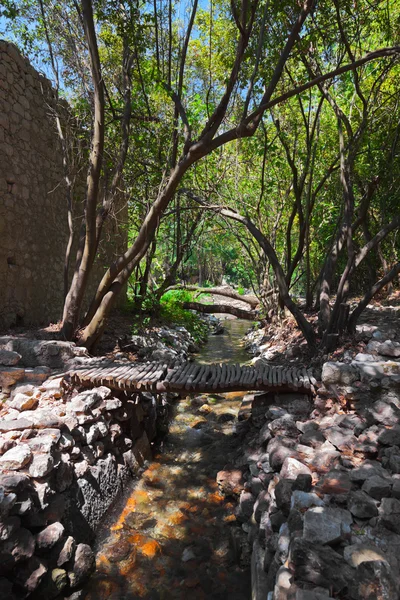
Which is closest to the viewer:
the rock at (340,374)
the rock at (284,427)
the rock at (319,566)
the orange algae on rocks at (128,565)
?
the rock at (319,566)

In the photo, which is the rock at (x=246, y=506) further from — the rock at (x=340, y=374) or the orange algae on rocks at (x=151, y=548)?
the rock at (x=340, y=374)

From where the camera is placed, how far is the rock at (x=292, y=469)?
2818 millimetres

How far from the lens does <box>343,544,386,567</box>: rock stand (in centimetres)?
193

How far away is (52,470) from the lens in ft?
9.54

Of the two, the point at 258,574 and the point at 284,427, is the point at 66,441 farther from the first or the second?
the point at 284,427

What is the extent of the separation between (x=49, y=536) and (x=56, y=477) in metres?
0.42

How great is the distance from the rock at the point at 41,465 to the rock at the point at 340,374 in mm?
2537

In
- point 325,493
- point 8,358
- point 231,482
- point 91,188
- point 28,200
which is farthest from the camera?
point 28,200

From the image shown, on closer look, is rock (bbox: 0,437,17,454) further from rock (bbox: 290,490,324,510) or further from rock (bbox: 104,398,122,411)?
rock (bbox: 290,490,324,510)

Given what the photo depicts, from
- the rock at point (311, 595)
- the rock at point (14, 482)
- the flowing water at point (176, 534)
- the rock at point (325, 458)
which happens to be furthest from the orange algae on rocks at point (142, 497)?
the rock at point (311, 595)

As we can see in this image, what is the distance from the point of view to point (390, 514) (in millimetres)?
2160

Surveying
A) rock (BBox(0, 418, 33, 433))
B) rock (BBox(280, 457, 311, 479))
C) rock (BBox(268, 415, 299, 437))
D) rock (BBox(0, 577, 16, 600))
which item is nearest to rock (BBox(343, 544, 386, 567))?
rock (BBox(280, 457, 311, 479))

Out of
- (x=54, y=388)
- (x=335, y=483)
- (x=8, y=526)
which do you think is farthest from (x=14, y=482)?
(x=335, y=483)

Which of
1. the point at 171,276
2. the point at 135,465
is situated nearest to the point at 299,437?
the point at 135,465
